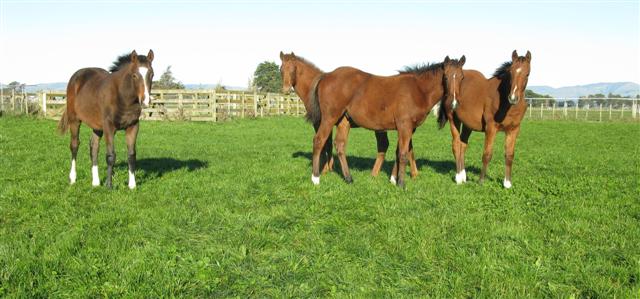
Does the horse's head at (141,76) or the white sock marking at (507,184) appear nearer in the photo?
the horse's head at (141,76)

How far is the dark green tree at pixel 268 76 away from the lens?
282ft

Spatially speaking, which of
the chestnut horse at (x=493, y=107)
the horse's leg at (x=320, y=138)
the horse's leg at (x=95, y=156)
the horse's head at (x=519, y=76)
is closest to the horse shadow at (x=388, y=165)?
the chestnut horse at (x=493, y=107)

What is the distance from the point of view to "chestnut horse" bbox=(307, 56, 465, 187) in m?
8.18

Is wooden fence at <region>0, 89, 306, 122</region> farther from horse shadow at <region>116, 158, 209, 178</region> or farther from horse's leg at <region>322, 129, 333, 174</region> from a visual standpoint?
horse's leg at <region>322, 129, 333, 174</region>

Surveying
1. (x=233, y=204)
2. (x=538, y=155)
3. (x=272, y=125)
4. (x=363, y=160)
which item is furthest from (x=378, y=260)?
(x=272, y=125)

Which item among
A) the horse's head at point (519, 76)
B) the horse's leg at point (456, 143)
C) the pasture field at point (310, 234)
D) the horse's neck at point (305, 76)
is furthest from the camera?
the horse's neck at point (305, 76)

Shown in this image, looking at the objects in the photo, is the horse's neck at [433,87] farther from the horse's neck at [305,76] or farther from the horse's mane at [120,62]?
the horse's mane at [120,62]

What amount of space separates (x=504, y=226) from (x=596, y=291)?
1800 millimetres

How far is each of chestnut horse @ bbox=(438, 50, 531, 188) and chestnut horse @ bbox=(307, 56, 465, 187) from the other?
0.47 m

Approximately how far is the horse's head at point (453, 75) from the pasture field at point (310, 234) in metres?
1.76

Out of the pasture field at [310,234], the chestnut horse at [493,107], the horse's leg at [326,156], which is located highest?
the chestnut horse at [493,107]

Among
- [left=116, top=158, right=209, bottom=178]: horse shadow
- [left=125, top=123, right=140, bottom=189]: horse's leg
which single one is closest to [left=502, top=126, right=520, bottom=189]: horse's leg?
[left=116, top=158, right=209, bottom=178]: horse shadow

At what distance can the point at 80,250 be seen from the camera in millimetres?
4812

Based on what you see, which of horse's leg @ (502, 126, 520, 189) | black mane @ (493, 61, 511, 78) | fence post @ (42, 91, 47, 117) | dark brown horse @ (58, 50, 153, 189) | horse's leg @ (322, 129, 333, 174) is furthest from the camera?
fence post @ (42, 91, 47, 117)
